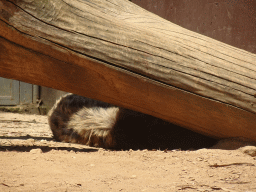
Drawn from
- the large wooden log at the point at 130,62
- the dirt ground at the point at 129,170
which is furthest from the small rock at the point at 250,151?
the large wooden log at the point at 130,62

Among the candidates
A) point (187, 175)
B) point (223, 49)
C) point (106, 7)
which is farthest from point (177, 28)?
point (187, 175)

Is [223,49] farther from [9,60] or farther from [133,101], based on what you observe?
[9,60]

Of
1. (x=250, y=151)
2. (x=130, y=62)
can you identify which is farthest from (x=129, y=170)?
(x=250, y=151)

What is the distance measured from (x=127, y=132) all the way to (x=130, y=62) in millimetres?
1054

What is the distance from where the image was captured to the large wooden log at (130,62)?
2061 millimetres

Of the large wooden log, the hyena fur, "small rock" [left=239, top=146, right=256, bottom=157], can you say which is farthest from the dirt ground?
the hyena fur

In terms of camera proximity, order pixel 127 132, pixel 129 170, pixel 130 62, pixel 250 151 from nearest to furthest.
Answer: pixel 129 170
pixel 130 62
pixel 250 151
pixel 127 132

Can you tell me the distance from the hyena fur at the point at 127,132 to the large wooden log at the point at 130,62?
15.3 inches

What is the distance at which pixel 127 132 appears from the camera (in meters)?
3.06

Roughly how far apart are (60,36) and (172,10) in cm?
270

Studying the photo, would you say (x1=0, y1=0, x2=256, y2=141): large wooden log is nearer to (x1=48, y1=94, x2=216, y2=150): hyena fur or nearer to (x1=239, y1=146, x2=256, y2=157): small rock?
(x1=239, y1=146, x2=256, y2=157): small rock

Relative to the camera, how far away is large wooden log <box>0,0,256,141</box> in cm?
206

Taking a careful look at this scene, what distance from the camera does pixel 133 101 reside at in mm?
2410

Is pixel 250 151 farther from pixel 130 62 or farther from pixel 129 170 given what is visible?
pixel 130 62
